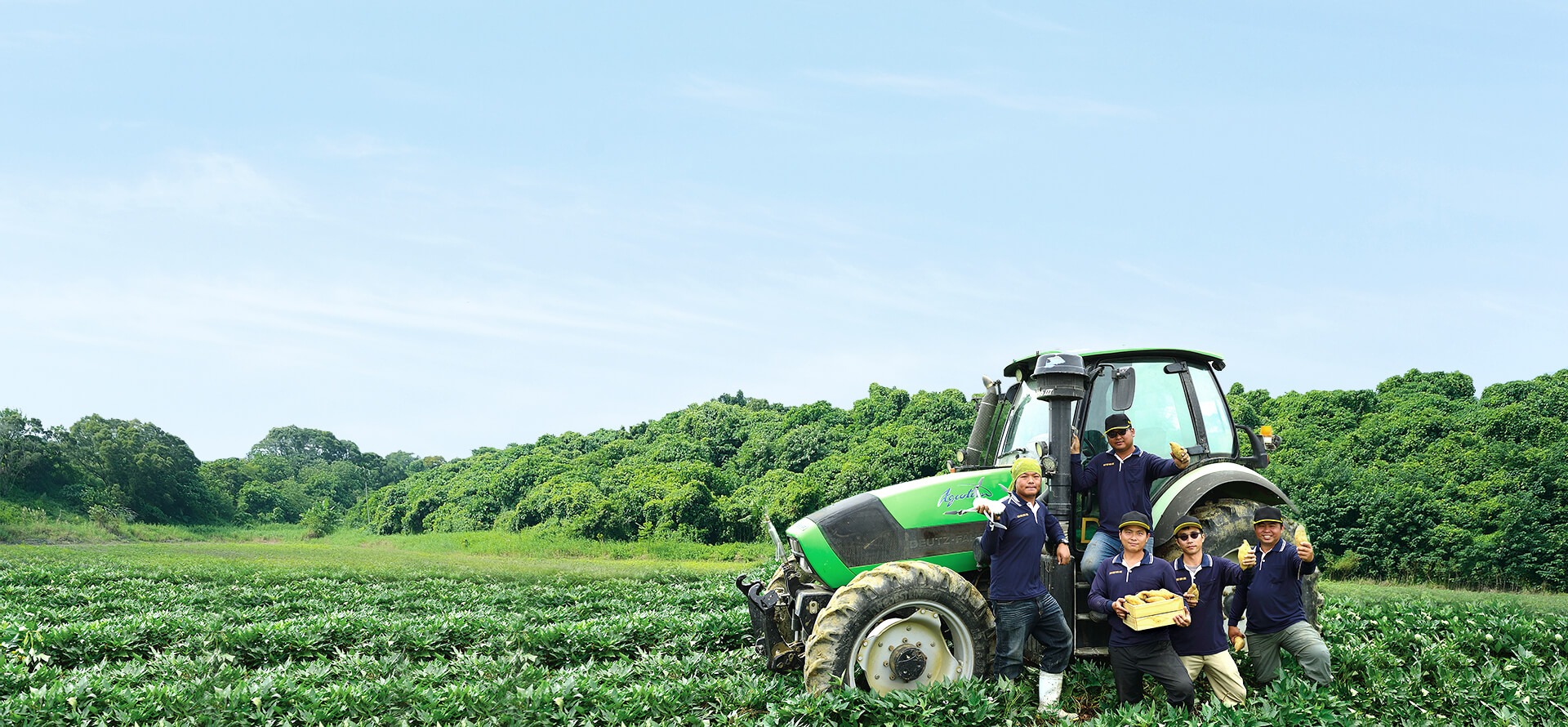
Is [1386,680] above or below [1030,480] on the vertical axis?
below

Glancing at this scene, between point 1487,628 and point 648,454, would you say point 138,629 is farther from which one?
point 648,454

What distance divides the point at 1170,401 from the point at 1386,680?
265 centimetres

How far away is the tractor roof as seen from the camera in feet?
26.6

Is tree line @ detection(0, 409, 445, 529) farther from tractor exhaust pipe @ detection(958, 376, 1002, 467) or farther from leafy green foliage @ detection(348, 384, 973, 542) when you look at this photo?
tractor exhaust pipe @ detection(958, 376, 1002, 467)

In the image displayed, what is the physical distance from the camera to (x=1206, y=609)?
22.3ft

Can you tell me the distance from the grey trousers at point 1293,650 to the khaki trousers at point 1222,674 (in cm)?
58

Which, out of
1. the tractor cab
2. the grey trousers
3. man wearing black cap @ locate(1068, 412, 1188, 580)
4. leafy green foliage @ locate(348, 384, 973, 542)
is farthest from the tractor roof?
leafy green foliage @ locate(348, 384, 973, 542)

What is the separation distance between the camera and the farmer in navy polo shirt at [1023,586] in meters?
6.99

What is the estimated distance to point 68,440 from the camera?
203ft

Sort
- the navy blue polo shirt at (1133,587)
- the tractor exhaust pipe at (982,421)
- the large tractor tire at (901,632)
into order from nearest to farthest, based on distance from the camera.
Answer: the navy blue polo shirt at (1133,587)
the large tractor tire at (901,632)
the tractor exhaust pipe at (982,421)

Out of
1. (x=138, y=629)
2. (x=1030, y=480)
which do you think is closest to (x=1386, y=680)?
(x=1030, y=480)

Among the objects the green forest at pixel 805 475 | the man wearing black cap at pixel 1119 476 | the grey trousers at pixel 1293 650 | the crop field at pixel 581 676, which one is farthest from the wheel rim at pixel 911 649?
the green forest at pixel 805 475

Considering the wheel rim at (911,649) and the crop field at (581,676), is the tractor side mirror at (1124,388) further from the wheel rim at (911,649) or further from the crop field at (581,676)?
the wheel rim at (911,649)

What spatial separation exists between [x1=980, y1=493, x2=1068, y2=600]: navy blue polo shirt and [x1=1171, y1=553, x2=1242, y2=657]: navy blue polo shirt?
923 millimetres
